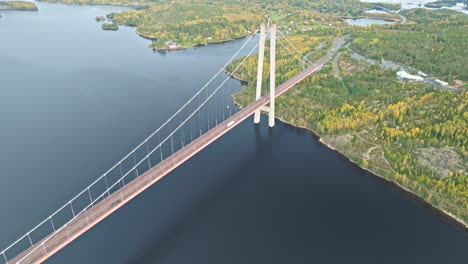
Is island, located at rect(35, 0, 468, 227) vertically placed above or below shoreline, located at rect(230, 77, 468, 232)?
above

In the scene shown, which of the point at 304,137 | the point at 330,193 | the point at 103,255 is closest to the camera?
the point at 103,255

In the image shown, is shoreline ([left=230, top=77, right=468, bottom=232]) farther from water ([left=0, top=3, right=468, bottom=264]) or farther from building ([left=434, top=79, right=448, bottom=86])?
building ([left=434, top=79, right=448, bottom=86])

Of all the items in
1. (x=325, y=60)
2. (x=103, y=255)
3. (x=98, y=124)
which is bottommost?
(x=103, y=255)

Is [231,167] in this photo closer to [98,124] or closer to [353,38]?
[98,124]

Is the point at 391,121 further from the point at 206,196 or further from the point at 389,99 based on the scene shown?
the point at 206,196

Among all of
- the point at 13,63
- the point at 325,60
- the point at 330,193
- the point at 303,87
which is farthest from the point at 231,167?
the point at 13,63

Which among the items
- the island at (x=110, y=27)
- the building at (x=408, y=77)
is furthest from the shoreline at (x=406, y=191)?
the island at (x=110, y=27)

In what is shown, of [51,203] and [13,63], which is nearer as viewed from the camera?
[51,203]

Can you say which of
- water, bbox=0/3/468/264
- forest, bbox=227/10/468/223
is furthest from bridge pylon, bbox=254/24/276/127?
forest, bbox=227/10/468/223
